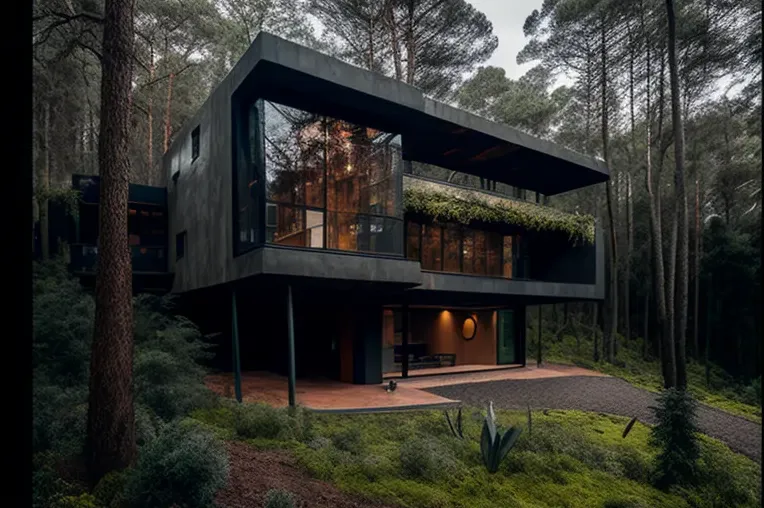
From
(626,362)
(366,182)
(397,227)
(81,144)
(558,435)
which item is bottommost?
(626,362)

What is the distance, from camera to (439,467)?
6.70 m

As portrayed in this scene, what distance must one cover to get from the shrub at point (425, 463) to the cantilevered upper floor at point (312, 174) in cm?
446

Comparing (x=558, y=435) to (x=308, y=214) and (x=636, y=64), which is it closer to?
(x=308, y=214)

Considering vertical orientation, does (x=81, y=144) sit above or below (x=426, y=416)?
above

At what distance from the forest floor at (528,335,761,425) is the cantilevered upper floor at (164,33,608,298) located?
7869mm

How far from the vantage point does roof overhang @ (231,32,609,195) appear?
10.2 metres

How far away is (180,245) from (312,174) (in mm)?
8025

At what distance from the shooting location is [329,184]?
11.2m

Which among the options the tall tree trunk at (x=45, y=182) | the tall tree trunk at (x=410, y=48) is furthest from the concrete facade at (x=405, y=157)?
the tall tree trunk at (x=410, y=48)

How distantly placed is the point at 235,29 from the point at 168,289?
43.4 feet

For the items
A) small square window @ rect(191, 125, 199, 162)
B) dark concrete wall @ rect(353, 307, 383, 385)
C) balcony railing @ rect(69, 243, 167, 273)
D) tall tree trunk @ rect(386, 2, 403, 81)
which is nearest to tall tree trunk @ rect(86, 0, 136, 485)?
dark concrete wall @ rect(353, 307, 383, 385)

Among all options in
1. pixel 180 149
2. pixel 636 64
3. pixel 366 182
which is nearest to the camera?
pixel 366 182

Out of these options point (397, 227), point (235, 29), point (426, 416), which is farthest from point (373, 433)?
point (235, 29)

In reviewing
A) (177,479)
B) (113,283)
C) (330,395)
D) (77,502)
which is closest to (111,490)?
(77,502)
